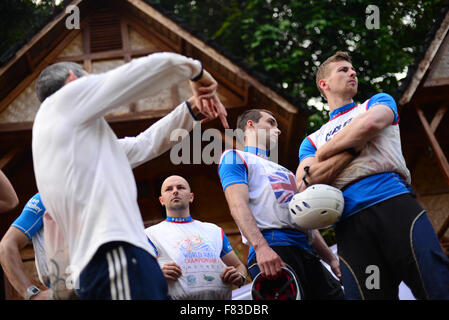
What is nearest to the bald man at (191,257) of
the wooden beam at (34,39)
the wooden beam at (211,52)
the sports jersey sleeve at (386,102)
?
the sports jersey sleeve at (386,102)

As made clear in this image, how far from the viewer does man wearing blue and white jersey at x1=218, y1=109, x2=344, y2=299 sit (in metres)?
3.85

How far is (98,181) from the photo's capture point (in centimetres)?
276

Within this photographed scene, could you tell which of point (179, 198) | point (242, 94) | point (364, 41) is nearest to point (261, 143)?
point (179, 198)

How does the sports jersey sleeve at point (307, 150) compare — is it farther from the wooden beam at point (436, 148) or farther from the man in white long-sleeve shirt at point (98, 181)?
the wooden beam at point (436, 148)

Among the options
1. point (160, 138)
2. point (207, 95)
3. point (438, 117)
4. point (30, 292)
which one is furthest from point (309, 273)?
point (438, 117)

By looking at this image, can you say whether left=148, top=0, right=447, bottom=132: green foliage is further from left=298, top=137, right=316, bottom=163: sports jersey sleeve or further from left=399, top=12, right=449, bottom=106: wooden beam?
left=298, top=137, right=316, bottom=163: sports jersey sleeve

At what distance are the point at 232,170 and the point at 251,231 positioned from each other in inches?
22.7

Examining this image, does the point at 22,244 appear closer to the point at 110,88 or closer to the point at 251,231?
the point at 251,231

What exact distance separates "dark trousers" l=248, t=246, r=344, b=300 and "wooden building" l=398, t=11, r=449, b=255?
17.4ft

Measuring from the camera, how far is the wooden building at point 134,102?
9312mm

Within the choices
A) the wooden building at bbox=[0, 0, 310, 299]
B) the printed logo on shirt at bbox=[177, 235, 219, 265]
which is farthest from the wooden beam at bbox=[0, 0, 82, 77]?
the printed logo on shirt at bbox=[177, 235, 219, 265]

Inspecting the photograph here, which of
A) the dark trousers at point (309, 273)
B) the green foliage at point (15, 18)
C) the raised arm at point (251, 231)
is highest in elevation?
the raised arm at point (251, 231)

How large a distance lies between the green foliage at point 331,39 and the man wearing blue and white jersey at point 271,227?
9.32 m

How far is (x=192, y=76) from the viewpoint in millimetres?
3207
